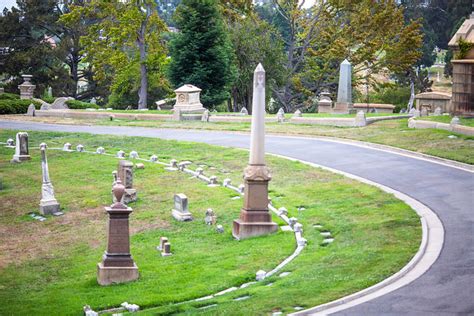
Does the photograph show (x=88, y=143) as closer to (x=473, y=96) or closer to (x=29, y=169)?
(x=29, y=169)

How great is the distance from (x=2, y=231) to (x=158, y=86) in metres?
41.5

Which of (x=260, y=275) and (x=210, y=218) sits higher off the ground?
(x=210, y=218)

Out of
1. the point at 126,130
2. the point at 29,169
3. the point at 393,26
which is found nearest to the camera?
the point at 29,169

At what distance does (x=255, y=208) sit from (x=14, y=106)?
1367 inches

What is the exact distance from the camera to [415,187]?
26297 millimetres

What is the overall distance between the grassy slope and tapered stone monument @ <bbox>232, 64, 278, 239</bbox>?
9.89 metres

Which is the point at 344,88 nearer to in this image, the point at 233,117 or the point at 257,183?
the point at 233,117

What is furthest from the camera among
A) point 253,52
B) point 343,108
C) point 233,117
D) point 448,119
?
point 253,52

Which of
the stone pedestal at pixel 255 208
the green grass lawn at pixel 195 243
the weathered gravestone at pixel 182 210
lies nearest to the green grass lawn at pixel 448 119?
the green grass lawn at pixel 195 243

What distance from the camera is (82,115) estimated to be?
2034 inches

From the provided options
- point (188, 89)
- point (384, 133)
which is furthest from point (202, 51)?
point (384, 133)

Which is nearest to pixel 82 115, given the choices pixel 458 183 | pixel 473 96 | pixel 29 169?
pixel 29 169

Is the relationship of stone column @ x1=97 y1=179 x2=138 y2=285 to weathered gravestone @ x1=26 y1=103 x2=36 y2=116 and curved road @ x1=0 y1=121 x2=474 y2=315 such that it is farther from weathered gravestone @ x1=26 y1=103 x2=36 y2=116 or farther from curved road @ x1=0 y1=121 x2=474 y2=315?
weathered gravestone @ x1=26 y1=103 x2=36 y2=116

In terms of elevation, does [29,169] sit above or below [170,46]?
below
